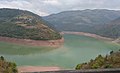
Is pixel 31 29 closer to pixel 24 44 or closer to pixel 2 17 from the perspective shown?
pixel 24 44

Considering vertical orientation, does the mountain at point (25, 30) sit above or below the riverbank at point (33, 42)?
above

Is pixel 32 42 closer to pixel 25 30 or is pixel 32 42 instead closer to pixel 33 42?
pixel 33 42

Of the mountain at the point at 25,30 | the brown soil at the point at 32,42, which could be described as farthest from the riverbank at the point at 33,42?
the mountain at the point at 25,30

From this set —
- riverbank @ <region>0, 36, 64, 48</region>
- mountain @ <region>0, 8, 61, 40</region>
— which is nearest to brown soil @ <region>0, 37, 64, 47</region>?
riverbank @ <region>0, 36, 64, 48</region>

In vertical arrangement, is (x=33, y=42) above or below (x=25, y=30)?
below

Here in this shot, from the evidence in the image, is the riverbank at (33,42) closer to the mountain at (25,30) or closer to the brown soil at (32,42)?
the brown soil at (32,42)

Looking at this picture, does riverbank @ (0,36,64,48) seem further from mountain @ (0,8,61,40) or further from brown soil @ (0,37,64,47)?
mountain @ (0,8,61,40)

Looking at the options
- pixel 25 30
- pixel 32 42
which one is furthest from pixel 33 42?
pixel 25 30

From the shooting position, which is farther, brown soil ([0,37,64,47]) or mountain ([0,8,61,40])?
mountain ([0,8,61,40])

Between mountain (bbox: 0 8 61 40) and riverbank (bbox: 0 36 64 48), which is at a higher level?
mountain (bbox: 0 8 61 40)

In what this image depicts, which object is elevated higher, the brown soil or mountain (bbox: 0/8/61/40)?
mountain (bbox: 0/8/61/40)

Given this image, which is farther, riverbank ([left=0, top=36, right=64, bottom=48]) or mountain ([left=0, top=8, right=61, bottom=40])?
mountain ([left=0, top=8, right=61, bottom=40])
